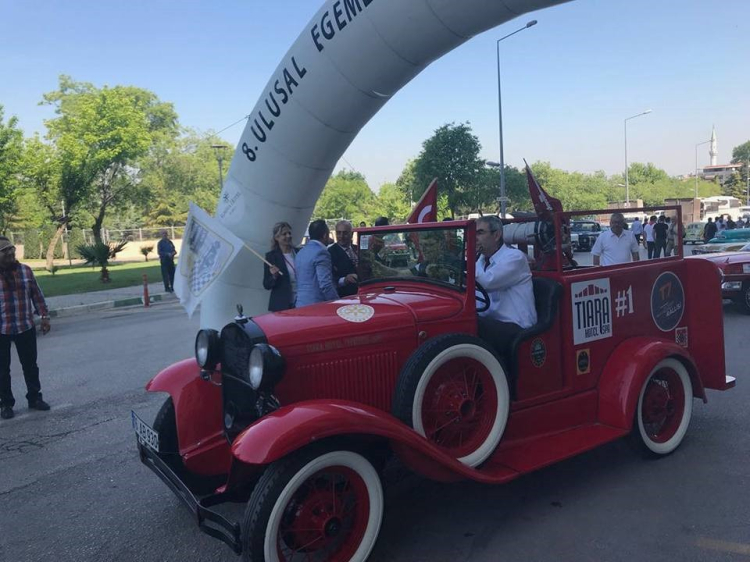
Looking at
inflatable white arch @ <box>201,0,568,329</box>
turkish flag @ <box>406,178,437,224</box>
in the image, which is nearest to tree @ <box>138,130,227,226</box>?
inflatable white arch @ <box>201,0,568,329</box>

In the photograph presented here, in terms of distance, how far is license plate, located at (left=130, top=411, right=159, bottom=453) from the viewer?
3.34 m

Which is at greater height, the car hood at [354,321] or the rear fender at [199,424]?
the car hood at [354,321]

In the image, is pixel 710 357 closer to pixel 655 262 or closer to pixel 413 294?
pixel 655 262

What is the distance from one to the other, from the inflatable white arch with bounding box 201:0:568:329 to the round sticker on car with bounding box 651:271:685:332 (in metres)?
2.86

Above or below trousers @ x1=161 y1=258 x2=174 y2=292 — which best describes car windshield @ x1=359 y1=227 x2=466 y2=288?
above

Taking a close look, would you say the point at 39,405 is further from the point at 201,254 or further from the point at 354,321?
the point at 354,321

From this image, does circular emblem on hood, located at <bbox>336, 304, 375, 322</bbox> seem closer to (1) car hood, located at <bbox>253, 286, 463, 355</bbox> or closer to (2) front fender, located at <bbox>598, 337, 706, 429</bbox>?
(1) car hood, located at <bbox>253, 286, 463, 355</bbox>

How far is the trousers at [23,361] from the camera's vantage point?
225 inches

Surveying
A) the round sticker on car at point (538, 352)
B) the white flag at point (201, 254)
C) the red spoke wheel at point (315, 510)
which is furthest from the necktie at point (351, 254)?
the red spoke wheel at point (315, 510)

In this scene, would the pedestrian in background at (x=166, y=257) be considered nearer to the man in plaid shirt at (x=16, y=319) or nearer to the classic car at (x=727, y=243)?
the man in plaid shirt at (x=16, y=319)

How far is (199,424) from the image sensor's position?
11.6 feet

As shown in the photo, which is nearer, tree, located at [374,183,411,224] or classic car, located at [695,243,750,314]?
classic car, located at [695,243,750,314]

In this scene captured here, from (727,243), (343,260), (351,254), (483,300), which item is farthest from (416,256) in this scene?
(727,243)

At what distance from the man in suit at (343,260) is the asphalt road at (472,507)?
226cm
